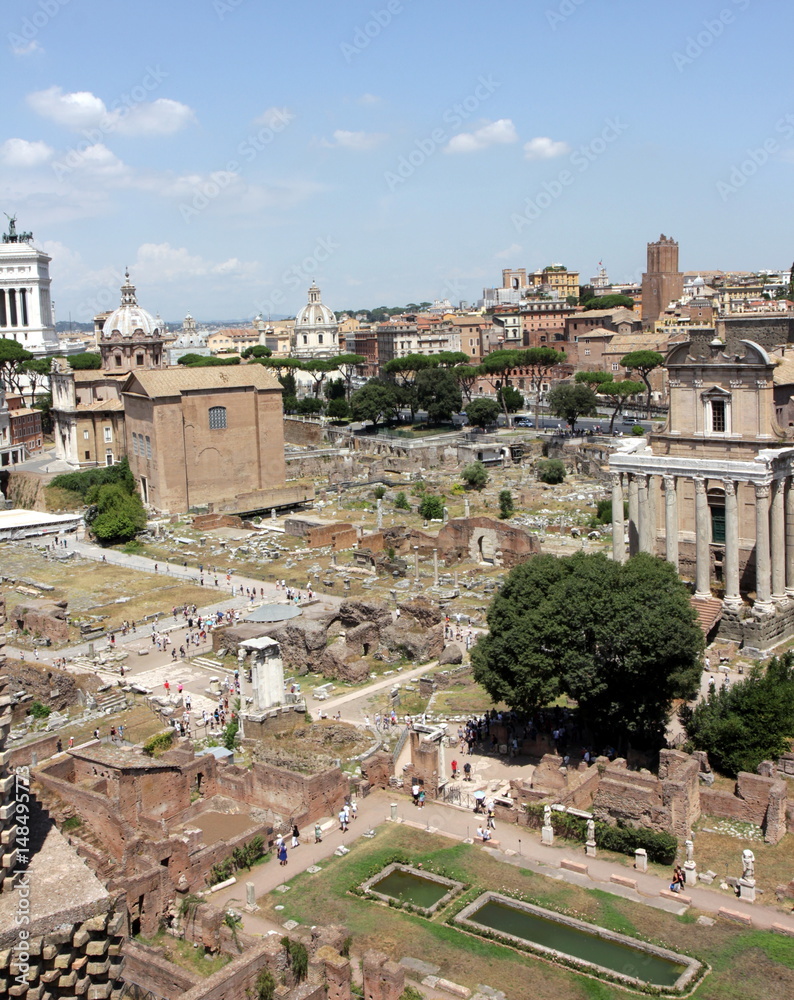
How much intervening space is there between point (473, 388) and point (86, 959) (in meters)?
119

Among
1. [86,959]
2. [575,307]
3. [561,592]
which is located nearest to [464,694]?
[561,592]

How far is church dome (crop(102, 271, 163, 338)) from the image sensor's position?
290 ft

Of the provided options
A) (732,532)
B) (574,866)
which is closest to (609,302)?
(732,532)

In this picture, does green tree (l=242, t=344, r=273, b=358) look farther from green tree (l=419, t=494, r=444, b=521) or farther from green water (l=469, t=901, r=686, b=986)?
green water (l=469, t=901, r=686, b=986)

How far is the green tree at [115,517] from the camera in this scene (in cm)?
5972

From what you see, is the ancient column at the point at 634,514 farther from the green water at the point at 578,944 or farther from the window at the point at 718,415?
the green water at the point at 578,944

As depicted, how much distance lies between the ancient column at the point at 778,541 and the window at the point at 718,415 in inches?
109

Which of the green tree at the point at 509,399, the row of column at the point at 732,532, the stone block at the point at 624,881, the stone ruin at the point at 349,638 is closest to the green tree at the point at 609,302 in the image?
the green tree at the point at 509,399

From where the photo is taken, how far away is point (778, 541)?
120 feet

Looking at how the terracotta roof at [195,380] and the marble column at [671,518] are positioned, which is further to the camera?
the terracotta roof at [195,380]

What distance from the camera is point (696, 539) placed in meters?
37.8

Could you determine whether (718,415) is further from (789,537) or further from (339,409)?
(339,409)

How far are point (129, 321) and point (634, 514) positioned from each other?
61.6m

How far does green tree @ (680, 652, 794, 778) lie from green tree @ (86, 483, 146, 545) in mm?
40831
